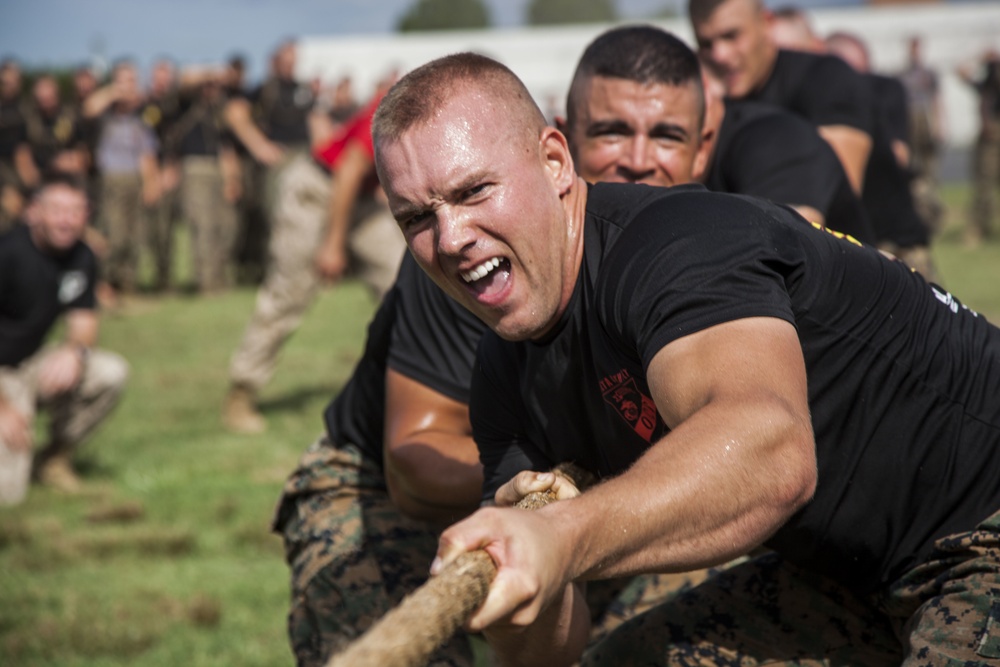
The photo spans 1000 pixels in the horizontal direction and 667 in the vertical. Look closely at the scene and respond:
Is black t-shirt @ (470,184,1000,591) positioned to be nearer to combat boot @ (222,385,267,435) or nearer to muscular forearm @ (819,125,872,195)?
muscular forearm @ (819,125,872,195)

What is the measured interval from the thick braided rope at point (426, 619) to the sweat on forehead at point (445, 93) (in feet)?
3.41

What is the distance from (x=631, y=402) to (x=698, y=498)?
0.59m

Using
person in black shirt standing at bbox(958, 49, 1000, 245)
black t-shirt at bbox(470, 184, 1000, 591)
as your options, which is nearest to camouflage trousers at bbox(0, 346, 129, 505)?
black t-shirt at bbox(470, 184, 1000, 591)

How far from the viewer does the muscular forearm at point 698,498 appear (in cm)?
180

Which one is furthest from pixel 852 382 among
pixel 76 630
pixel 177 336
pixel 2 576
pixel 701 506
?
pixel 177 336

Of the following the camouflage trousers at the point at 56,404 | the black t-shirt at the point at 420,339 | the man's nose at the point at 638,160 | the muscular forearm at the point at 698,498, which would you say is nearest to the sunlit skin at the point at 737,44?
the man's nose at the point at 638,160

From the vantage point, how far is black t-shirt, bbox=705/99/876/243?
157 inches

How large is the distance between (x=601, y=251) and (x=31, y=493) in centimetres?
556

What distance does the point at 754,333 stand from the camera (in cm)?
200

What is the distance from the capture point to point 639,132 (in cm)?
361

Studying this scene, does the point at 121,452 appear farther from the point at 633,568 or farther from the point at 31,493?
the point at 633,568

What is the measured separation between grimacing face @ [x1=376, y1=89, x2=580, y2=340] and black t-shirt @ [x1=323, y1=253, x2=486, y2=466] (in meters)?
0.92

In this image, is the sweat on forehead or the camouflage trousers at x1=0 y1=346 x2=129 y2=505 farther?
the camouflage trousers at x1=0 y1=346 x2=129 y2=505

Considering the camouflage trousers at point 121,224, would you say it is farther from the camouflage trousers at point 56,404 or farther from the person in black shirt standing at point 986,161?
the person in black shirt standing at point 986,161
